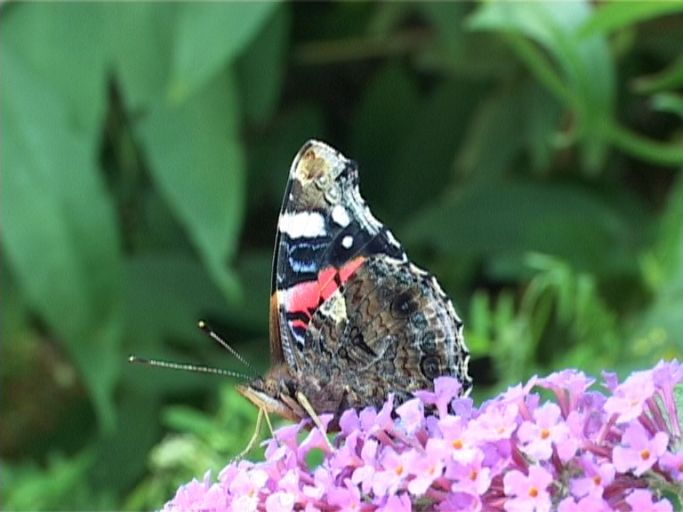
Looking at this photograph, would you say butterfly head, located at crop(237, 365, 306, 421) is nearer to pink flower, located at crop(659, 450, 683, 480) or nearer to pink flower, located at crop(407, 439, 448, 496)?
pink flower, located at crop(407, 439, 448, 496)

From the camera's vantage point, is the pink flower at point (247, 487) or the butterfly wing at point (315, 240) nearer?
the pink flower at point (247, 487)

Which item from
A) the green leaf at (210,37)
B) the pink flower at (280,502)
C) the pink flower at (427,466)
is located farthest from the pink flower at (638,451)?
the green leaf at (210,37)

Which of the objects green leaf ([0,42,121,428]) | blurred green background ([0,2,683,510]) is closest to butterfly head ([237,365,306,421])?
blurred green background ([0,2,683,510])

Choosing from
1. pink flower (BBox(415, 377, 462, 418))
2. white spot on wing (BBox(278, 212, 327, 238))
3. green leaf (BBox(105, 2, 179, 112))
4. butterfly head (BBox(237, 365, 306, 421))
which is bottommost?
pink flower (BBox(415, 377, 462, 418))

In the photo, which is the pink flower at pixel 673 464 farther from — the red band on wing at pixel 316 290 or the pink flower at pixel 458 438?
the red band on wing at pixel 316 290

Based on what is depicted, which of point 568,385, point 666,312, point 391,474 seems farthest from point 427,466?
point 666,312

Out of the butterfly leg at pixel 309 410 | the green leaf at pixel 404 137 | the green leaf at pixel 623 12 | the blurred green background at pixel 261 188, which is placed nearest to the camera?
the butterfly leg at pixel 309 410

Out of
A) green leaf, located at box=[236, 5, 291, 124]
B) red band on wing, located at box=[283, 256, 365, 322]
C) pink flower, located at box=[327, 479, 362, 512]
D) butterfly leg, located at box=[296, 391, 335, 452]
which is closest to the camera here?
pink flower, located at box=[327, 479, 362, 512]

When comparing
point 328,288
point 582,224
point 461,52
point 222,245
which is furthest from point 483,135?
point 328,288
